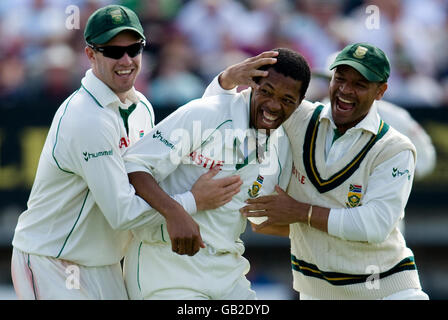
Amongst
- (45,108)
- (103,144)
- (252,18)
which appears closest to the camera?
(103,144)

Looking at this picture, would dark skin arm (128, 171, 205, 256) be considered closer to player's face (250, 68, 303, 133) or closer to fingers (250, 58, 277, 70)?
player's face (250, 68, 303, 133)

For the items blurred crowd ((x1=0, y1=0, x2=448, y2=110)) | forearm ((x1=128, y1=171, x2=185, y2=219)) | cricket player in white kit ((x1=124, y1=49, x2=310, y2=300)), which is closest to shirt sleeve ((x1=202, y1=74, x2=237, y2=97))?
cricket player in white kit ((x1=124, y1=49, x2=310, y2=300))

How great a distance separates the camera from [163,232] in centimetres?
433

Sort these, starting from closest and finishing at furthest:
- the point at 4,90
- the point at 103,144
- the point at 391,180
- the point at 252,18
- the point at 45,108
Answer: the point at 103,144, the point at 391,180, the point at 45,108, the point at 4,90, the point at 252,18

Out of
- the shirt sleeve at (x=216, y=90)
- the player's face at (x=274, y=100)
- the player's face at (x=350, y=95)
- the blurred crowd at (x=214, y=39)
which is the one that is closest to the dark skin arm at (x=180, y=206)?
the player's face at (x=274, y=100)

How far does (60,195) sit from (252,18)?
4990mm

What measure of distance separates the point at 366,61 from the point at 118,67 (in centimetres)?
137

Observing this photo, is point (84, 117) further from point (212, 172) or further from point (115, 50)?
point (212, 172)

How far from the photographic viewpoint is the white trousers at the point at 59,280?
173 inches

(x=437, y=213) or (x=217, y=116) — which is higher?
(x=217, y=116)

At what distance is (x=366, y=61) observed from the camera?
14.8ft

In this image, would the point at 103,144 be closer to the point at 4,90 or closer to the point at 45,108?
the point at 45,108

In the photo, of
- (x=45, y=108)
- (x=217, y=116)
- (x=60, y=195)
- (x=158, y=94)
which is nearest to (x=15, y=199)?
(x=45, y=108)

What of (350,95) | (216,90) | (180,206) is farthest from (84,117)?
(350,95)
